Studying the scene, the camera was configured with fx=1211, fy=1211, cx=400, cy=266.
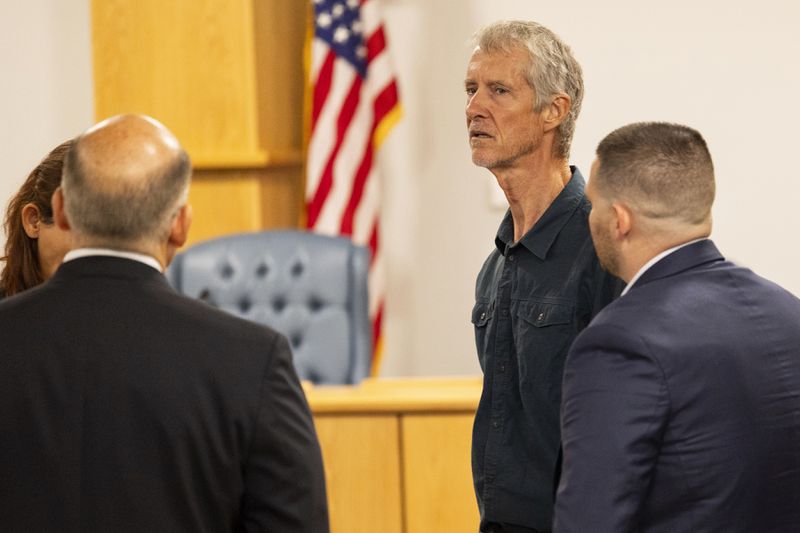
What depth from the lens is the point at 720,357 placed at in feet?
6.25

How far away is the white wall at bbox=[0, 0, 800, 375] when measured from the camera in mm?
5777

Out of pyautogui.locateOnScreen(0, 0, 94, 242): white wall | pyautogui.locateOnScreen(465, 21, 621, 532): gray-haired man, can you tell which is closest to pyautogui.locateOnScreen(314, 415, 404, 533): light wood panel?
pyautogui.locateOnScreen(465, 21, 621, 532): gray-haired man

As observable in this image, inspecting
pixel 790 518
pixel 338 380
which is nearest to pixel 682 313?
pixel 790 518

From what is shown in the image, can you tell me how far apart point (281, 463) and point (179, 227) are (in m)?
0.40

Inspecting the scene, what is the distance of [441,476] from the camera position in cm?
373

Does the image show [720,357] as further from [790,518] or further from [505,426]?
[505,426]

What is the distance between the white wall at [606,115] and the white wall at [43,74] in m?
1.68

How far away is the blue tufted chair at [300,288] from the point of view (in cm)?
477

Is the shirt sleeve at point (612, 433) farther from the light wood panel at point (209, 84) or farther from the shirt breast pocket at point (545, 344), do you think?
the light wood panel at point (209, 84)

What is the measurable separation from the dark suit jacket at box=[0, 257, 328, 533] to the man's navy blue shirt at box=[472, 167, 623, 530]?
26.3 inches

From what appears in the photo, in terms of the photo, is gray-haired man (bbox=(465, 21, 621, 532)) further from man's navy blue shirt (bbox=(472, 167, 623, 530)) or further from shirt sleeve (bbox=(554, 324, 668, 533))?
shirt sleeve (bbox=(554, 324, 668, 533))

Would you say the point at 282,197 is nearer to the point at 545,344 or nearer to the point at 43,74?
the point at 43,74

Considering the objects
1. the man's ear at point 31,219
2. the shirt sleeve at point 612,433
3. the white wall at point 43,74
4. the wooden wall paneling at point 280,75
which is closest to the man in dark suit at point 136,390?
the shirt sleeve at point 612,433

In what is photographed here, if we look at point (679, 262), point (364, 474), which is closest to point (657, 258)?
point (679, 262)
